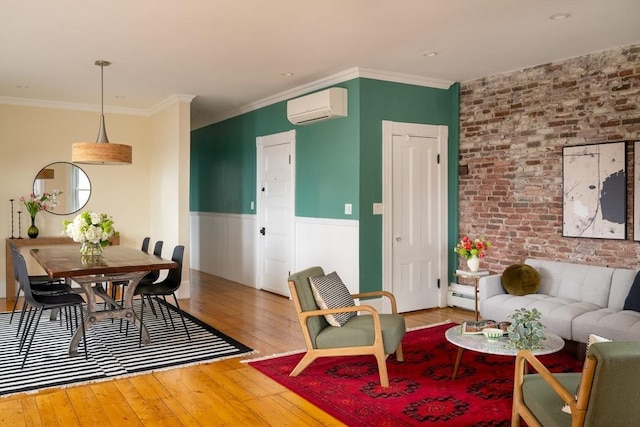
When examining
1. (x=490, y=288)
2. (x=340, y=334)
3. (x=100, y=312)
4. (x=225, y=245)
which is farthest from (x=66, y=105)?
(x=490, y=288)

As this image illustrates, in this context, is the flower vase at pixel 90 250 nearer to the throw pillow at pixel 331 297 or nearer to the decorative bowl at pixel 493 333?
the throw pillow at pixel 331 297

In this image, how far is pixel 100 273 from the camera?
169 inches

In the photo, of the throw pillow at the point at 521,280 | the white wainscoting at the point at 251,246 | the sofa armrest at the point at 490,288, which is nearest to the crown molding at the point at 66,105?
the white wainscoting at the point at 251,246

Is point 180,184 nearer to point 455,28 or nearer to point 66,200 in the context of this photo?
point 66,200

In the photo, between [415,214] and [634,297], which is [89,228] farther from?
[634,297]

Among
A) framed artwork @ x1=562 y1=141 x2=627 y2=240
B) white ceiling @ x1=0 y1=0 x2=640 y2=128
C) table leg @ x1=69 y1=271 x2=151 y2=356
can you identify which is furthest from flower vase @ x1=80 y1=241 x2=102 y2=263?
framed artwork @ x1=562 y1=141 x2=627 y2=240

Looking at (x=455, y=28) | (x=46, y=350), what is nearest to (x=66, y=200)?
(x=46, y=350)

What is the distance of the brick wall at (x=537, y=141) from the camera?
4.82 meters

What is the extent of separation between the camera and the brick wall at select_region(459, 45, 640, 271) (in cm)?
482

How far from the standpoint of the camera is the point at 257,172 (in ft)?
25.0

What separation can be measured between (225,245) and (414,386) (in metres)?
5.47

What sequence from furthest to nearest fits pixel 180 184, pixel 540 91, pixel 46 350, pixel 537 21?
1. pixel 180 184
2. pixel 540 91
3. pixel 46 350
4. pixel 537 21

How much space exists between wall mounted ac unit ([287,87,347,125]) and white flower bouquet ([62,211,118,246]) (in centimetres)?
242

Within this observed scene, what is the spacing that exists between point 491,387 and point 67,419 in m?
2.66
